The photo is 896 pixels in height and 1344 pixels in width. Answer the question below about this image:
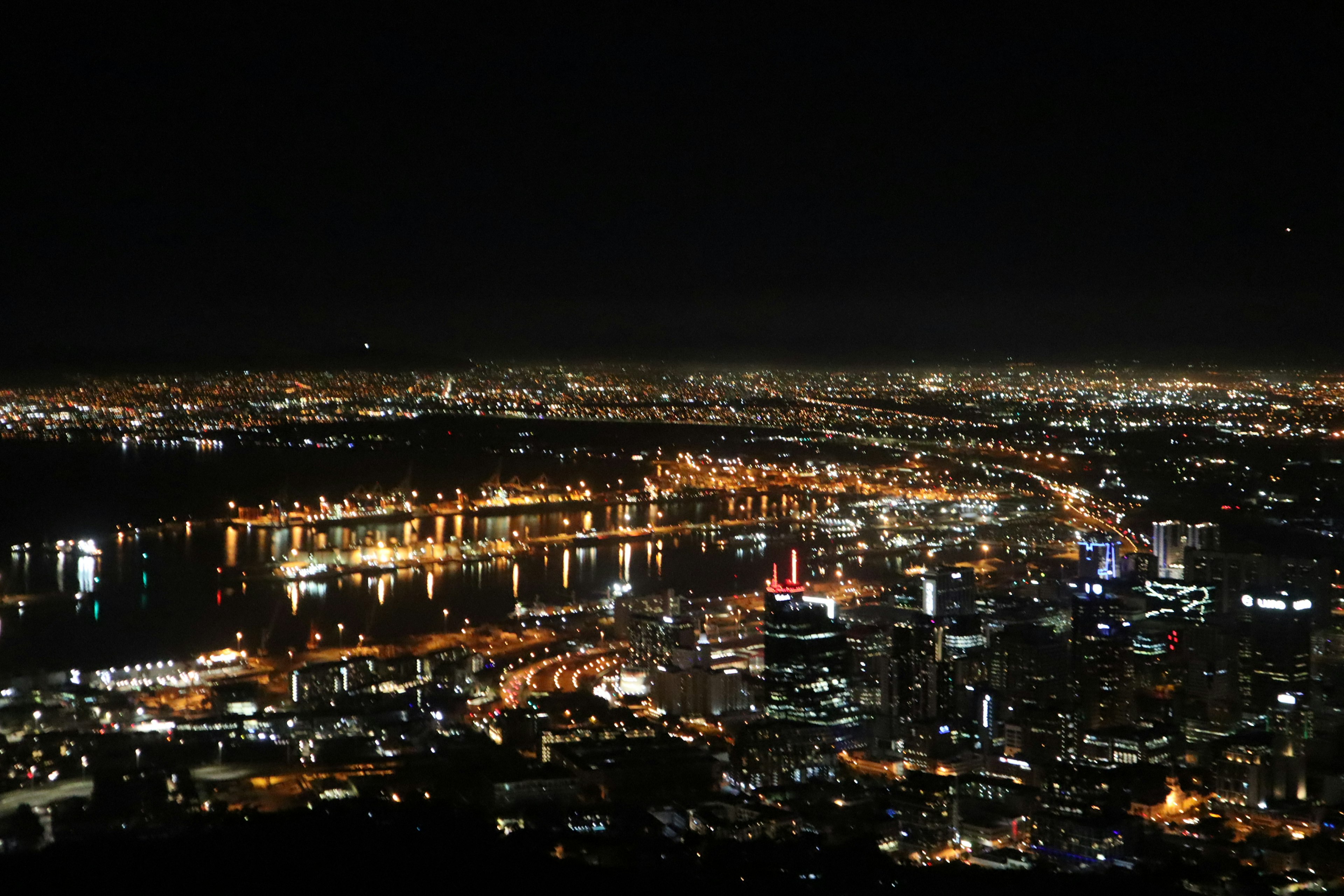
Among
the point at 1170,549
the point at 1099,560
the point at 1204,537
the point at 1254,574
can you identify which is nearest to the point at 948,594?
the point at 1099,560

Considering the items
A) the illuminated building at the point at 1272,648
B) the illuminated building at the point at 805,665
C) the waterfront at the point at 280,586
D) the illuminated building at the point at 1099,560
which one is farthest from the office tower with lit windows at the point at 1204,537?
the waterfront at the point at 280,586

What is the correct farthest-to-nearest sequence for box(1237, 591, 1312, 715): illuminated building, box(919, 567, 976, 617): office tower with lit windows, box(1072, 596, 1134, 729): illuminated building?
box(919, 567, 976, 617): office tower with lit windows → box(1237, 591, 1312, 715): illuminated building → box(1072, 596, 1134, 729): illuminated building

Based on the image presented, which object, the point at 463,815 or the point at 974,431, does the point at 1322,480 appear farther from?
the point at 463,815

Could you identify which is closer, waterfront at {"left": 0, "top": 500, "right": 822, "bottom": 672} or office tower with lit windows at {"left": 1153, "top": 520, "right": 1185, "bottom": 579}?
waterfront at {"left": 0, "top": 500, "right": 822, "bottom": 672}

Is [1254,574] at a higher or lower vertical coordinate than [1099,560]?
higher

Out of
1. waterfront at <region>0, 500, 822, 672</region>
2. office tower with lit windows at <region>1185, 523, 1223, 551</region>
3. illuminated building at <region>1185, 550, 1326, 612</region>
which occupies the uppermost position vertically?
office tower with lit windows at <region>1185, 523, 1223, 551</region>

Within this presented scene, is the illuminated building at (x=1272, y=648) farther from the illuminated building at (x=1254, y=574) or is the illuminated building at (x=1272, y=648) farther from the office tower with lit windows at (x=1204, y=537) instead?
the office tower with lit windows at (x=1204, y=537)

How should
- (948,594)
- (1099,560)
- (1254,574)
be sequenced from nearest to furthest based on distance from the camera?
(1254,574) < (948,594) < (1099,560)

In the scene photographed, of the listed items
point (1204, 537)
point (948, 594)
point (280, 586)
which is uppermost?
point (1204, 537)

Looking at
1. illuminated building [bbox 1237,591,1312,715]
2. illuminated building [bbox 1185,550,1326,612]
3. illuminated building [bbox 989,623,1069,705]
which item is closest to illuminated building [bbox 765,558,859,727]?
illuminated building [bbox 989,623,1069,705]

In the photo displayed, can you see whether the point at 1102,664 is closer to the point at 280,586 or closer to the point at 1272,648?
the point at 1272,648

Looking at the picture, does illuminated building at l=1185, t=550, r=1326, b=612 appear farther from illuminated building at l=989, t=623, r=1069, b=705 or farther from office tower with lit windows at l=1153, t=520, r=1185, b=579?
→ illuminated building at l=989, t=623, r=1069, b=705
